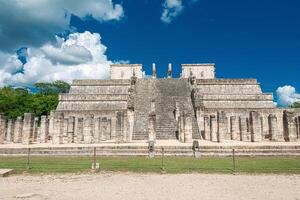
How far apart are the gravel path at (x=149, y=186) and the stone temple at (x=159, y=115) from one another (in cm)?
1105

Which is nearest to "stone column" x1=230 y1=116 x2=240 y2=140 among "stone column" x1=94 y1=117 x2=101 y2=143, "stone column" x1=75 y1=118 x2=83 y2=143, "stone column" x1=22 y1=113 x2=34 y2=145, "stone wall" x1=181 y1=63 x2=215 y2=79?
"stone column" x1=94 y1=117 x2=101 y2=143

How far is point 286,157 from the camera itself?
49.4 feet

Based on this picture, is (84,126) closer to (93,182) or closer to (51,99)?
(93,182)

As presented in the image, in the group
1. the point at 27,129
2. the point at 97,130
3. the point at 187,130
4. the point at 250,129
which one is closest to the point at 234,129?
the point at 250,129

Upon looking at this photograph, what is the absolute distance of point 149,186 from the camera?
8258 mm

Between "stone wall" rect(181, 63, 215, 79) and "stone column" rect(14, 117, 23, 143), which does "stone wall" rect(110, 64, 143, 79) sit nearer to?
"stone wall" rect(181, 63, 215, 79)

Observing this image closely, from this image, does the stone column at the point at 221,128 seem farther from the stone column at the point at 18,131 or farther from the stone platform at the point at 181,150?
the stone column at the point at 18,131

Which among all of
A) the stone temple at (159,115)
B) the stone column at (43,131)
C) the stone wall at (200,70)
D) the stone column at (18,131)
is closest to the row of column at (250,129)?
the stone temple at (159,115)

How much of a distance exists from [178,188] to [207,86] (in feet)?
91.8

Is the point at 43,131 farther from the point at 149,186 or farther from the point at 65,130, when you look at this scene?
the point at 149,186

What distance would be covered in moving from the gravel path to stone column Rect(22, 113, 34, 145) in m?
→ 13.6

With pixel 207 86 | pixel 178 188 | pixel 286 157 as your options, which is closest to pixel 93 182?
pixel 178 188

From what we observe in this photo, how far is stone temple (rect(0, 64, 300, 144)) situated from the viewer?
73.3ft

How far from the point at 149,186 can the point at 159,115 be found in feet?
58.2
